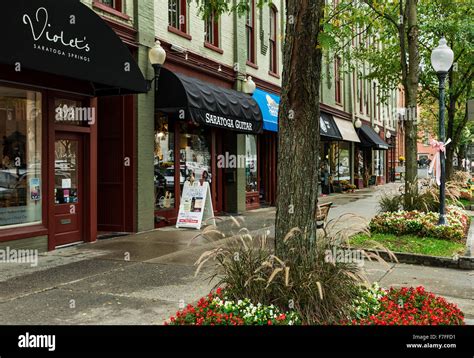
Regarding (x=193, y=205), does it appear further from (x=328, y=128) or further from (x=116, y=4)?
(x=328, y=128)

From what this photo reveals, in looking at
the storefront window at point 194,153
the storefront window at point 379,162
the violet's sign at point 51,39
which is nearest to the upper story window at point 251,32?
the storefront window at point 194,153

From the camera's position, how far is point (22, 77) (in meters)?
9.15

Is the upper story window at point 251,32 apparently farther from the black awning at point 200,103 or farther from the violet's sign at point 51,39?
the violet's sign at point 51,39

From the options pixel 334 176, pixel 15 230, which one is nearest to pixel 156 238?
pixel 15 230

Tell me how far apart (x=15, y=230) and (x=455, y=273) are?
25.6 ft

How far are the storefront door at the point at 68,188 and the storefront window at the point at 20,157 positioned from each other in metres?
0.52

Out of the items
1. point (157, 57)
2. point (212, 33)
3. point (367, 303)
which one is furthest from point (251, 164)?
point (367, 303)

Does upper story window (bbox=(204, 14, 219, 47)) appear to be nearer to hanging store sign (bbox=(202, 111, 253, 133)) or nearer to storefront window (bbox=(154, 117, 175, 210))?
hanging store sign (bbox=(202, 111, 253, 133))

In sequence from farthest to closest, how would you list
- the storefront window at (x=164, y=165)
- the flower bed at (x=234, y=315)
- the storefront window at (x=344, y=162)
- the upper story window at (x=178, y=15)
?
the storefront window at (x=344, y=162), the upper story window at (x=178, y=15), the storefront window at (x=164, y=165), the flower bed at (x=234, y=315)

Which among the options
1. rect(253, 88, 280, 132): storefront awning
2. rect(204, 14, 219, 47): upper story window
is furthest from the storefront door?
rect(253, 88, 280, 132): storefront awning

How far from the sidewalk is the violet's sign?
3633 mm

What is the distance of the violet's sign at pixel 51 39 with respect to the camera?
26.3 feet

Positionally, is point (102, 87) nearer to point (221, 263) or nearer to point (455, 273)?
point (221, 263)

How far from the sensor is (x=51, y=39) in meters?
8.33
